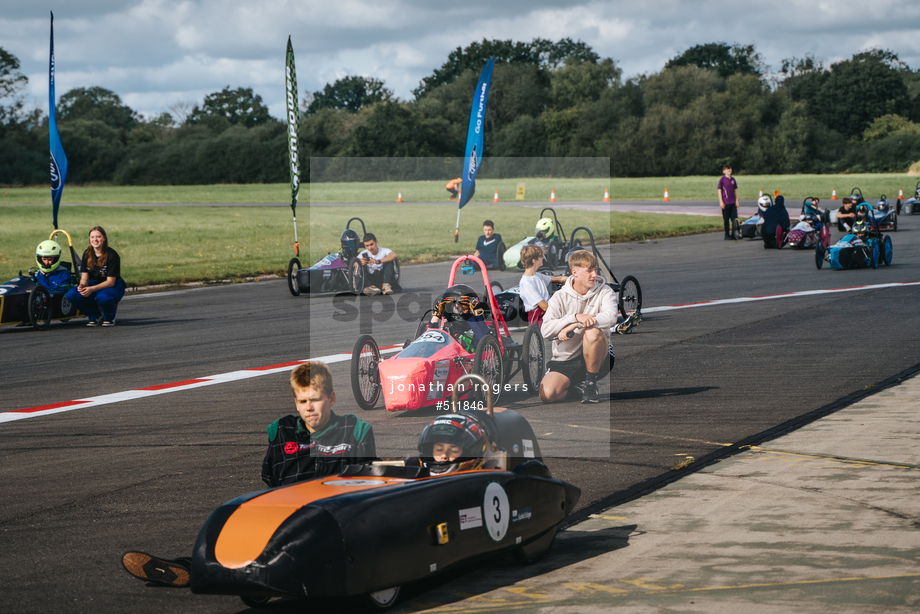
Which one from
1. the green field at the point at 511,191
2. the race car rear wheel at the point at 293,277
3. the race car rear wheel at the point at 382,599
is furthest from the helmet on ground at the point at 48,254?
the green field at the point at 511,191

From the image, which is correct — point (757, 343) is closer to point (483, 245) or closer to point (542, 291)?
point (542, 291)

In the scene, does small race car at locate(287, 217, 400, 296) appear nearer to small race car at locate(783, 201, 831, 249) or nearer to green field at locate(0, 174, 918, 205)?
small race car at locate(783, 201, 831, 249)

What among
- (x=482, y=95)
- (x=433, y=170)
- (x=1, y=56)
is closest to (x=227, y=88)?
(x=1, y=56)

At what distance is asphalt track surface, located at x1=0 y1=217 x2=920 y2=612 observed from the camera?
5355mm

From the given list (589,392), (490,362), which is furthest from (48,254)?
(589,392)

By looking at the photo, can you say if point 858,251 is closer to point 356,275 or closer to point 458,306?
point 356,275

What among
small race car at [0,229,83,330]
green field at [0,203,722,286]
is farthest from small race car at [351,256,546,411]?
green field at [0,203,722,286]

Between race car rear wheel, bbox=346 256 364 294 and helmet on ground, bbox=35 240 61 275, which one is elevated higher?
helmet on ground, bbox=35 240 61 275

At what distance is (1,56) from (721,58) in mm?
84023

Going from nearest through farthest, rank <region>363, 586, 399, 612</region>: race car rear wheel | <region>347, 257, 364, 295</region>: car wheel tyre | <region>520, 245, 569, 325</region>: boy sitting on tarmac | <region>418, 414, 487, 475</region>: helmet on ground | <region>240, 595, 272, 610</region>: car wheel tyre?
<region>363, 586, 399, 612</region>: race car rear wheel, <region>240, 595, 272, 610</region>: car wheel tyre, <region>418, 414, 487, 475</region>: helmet on ground, <region>520, 245, 569, 325</region>: boy sitting on tarmac, <region>347, 257, 364, 295</region>: car wheel tyre

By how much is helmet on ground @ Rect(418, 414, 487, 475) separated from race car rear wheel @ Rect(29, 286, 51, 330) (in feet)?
39.1

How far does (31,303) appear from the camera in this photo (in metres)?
15.0

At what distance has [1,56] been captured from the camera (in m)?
90.9

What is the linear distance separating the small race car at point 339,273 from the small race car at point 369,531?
13.7 metres
